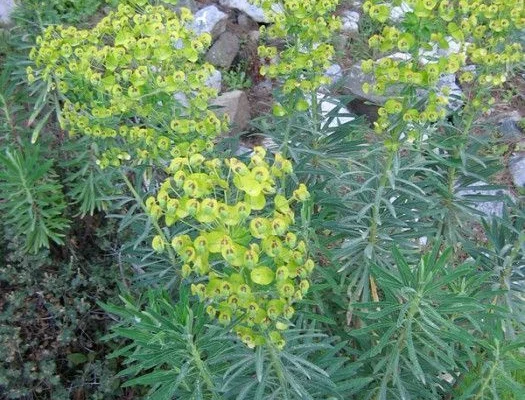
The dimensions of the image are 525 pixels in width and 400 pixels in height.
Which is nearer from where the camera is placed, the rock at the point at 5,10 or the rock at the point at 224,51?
the rock at the point at 5,10

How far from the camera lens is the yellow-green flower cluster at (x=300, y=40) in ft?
7.01

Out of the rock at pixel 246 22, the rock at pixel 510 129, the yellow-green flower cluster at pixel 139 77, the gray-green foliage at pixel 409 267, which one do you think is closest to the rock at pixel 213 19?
the rock at pixel 246 22

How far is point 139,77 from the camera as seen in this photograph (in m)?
1.87

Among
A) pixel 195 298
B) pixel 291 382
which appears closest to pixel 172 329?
pixel 291 382

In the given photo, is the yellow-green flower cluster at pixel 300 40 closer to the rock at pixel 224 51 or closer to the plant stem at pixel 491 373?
the plant stem at pixel 491 373

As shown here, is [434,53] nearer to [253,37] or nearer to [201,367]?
[201,367]

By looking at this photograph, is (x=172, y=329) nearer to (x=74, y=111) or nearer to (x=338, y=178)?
(x=74, y=111)

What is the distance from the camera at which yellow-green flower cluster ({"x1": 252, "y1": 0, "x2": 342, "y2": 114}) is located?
214 cm

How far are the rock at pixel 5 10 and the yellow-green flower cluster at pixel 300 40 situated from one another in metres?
2.38

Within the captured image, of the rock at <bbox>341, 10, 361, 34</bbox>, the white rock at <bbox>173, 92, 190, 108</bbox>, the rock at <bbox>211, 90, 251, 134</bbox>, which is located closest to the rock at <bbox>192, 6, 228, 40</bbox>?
the rock at <bbox>211, 90, 251, 134</bbox>

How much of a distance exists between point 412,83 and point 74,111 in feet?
3.75

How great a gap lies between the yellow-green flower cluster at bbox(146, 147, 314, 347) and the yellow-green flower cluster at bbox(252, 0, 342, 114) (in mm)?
869

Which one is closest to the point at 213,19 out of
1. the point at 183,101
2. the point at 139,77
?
the point at 183,101

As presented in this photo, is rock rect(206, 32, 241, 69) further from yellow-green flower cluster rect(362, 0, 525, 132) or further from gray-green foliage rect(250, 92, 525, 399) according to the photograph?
yellow-green flower cluster rect(362, 0, 525, 132)
